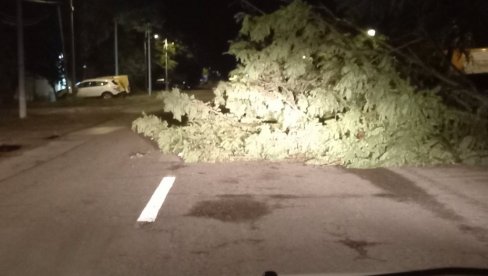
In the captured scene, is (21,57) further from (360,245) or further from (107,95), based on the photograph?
(360,245)

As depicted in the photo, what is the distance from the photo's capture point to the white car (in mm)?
50531

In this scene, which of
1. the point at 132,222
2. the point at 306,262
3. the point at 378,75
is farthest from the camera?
the point at 378,75

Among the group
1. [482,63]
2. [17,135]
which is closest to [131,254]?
[17,135]

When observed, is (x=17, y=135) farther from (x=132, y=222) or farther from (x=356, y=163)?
(x=132, y=222)

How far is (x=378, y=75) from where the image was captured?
14.7 m

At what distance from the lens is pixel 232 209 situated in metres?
9.83

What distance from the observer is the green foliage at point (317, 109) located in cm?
1408

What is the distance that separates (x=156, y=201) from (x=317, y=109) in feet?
18.7

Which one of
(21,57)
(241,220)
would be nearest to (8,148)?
(241,220)

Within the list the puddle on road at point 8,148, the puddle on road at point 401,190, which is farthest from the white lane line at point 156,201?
the puddle on road at point 8,148

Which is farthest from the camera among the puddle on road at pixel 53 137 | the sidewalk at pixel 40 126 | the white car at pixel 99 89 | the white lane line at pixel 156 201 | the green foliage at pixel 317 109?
the white car at pixel 99 89

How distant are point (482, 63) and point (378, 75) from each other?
13.6m

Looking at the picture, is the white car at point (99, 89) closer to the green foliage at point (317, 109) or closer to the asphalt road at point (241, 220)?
the green foliage at point (317, 109)

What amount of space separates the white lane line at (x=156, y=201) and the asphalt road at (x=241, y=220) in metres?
0.11
